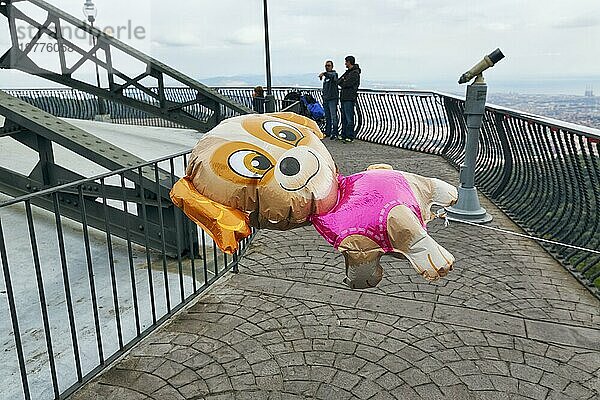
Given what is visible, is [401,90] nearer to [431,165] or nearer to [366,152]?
[366,152]

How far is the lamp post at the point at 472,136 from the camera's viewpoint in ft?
19.1

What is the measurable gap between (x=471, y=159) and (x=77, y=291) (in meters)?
4.58

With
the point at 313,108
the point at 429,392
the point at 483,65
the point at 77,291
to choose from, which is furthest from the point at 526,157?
the point at 313,108

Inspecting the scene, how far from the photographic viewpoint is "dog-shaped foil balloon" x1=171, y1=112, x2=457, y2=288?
2729 mm

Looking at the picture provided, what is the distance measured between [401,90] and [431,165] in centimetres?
316

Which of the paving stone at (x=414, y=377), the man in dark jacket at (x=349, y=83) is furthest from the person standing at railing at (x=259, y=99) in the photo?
the paving stone at (x=414, y=377)

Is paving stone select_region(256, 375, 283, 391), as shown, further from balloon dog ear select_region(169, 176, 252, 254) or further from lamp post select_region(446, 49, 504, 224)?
lamp post select_region(446, 49, 504, 224)

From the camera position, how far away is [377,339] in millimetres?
3672

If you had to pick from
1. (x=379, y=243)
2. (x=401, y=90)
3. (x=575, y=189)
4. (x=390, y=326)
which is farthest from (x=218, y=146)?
(x=401, y=90)

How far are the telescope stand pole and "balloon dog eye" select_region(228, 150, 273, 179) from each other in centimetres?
399

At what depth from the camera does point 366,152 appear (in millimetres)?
11586

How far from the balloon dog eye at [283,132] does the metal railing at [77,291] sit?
3.37 feet

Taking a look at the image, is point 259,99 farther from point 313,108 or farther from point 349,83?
point 349,83

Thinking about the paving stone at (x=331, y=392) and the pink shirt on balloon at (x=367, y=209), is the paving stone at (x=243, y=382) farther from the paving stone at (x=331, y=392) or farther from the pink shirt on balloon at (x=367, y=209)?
the pink shirt on balloon at (x=367, y=209)
